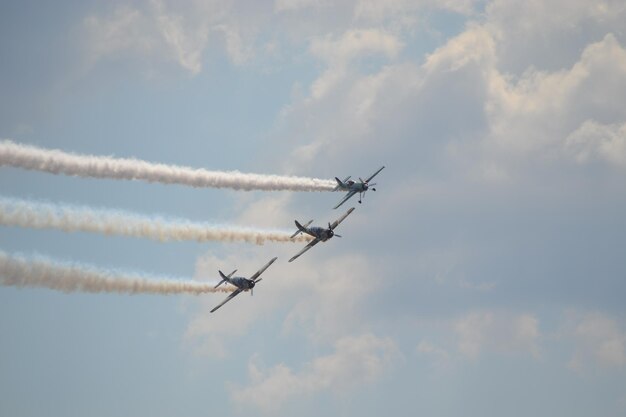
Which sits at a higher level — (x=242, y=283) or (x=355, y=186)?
(x=355, y=186)

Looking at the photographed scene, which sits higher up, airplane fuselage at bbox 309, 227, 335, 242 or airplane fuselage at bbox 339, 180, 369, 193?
airplane fuselage at bbox 339, 180, 369, 193

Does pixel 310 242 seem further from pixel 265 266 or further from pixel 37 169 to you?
pixel 37 169

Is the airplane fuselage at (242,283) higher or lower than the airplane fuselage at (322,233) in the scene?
lower

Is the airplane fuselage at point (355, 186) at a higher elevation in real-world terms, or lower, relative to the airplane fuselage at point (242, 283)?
higher

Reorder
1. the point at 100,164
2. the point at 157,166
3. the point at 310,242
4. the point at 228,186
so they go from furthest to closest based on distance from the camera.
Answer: the point at 310,242, the point at 228,186, the point at 157,166, the point at 100,164

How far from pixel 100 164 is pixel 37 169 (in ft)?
27.2

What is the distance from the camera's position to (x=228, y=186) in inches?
5098

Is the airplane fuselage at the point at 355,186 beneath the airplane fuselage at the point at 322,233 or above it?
above

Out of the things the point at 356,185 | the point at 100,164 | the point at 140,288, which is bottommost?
the point at 140,288

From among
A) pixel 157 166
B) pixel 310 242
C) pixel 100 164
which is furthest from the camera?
pixel 310 242

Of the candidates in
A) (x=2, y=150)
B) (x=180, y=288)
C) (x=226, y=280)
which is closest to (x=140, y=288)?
(x=180, y=288)

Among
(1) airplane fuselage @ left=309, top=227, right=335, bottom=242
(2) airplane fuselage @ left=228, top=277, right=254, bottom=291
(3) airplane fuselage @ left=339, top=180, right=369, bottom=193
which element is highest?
(3) airplane fuselage @ left=339, top=180, right=369, bottom=193

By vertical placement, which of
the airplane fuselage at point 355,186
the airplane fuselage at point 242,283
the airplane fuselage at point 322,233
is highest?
the airplane fuselage at point 355,186

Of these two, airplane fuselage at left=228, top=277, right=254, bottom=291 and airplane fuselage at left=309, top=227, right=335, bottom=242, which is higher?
airplane fuselage at left=309, top=227, right=335, bottom=242
